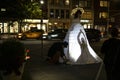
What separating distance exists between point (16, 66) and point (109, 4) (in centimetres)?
8900

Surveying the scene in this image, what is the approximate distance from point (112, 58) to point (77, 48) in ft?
33.2

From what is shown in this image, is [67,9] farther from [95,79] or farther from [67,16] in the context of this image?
[95,79]

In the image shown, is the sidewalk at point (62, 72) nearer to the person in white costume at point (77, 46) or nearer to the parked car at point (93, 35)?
the person in white costume at point (77, 46)

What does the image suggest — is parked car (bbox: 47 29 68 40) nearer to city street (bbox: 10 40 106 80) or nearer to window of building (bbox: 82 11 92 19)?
city street (bbox: 10 40 106 80)

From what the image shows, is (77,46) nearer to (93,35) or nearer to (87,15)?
(93,35)

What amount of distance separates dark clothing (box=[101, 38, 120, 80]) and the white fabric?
9711 mm

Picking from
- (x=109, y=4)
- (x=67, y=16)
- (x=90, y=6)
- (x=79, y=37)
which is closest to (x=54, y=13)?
(x=67, y=16)

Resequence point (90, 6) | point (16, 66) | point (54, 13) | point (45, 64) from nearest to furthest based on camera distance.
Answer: point (16, 66) → point (45, 64) → point (54, 13) → point (90, 6)

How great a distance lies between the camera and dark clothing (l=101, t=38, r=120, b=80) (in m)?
8.61

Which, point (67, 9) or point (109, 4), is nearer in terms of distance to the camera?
point (67, 9)

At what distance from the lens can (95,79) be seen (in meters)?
13.7

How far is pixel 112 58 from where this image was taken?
344 inches

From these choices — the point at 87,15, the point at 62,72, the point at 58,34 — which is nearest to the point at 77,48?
the point at 62,72

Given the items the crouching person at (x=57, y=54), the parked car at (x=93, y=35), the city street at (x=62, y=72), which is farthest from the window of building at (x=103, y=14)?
the city street at (x=62, y=72)
